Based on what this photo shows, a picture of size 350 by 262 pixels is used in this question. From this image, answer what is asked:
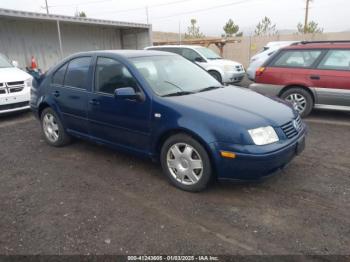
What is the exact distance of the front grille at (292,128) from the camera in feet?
11.1

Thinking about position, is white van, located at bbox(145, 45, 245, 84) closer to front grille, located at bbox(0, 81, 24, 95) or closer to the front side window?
front grille, located at bbox(0, 81, 24, 95)

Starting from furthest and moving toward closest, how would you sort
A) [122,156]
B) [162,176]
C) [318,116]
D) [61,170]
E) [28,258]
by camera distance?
[318,116]
[122,156]
[61,170]
[162,176]
[28,258]

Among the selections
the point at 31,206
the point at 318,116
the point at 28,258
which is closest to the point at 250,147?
the point at 28,258

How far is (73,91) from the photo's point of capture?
15.0ft

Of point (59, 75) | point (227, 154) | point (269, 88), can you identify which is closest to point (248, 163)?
point (227, 154)

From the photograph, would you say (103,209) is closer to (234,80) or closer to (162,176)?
(162,176)

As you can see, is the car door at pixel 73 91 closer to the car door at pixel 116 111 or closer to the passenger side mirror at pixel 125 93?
the car door at pixel 116 111

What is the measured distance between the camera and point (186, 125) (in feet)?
11.0

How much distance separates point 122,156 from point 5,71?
15.9 feet

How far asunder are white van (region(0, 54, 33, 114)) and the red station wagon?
5587mm

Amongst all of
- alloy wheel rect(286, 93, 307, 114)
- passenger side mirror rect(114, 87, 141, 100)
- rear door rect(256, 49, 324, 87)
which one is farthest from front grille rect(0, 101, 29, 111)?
alloy wheel rect(286, 93, 307, 114)

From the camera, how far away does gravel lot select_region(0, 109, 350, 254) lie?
8.83ft

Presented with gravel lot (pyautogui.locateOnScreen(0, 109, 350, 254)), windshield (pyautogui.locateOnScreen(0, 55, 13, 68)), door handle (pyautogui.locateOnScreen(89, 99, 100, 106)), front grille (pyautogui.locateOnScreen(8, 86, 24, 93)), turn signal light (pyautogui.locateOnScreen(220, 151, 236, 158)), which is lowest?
gravel lot (pyautogui.locateOnScreen(0, 109, 350, 254))

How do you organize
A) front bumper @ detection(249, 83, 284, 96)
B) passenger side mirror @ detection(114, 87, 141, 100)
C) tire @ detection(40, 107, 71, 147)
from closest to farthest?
passenger side mirror @ detection(114, 87, 141, 100) < tire @ detection(40, 107, 71, 147) < front bumper @ detection(249, 83, 284, 96)
